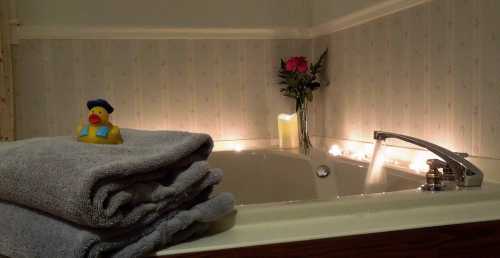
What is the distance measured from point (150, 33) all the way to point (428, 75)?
4.28 feet

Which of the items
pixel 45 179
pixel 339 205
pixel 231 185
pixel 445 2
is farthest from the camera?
pixel 231 185

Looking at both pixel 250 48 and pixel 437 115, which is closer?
pixel 437 115

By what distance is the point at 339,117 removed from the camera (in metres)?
2.28

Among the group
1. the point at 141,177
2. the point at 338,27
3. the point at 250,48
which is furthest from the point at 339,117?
the point at 141,177

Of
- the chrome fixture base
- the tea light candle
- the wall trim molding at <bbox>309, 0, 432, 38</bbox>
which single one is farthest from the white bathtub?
the wall trim molding at <bbox>309, 0, 432, 38</bbox>

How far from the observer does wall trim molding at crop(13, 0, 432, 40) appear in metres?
2.19

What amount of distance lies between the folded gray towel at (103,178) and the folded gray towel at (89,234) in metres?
0.02

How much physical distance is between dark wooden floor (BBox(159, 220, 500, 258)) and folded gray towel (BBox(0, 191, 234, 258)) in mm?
49

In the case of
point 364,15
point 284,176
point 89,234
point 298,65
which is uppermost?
→ point 364,15

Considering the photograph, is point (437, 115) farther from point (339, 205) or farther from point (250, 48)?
point (250, 48)

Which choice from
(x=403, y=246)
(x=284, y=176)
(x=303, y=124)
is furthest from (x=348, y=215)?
(x=303, y=124)

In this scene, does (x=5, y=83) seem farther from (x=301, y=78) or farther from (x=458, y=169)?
(x=458, y=169)

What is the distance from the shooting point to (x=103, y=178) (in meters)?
0.66

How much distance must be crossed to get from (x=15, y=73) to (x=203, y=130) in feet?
2.91
